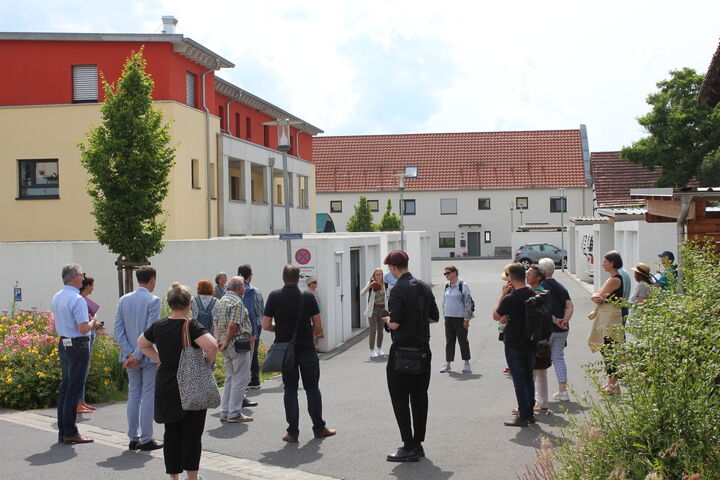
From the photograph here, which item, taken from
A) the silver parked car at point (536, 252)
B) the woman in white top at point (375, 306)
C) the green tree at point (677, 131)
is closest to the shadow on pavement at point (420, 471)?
the woman in white top at point (375, 306)

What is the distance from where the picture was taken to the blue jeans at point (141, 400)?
9.15 meters

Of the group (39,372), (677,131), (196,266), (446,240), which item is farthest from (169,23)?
(446,240)

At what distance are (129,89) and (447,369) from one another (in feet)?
27.3

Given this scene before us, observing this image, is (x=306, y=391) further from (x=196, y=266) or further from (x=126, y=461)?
(x=196, y=266)

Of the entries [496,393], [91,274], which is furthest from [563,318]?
[91,274]

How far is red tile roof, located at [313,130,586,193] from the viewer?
7462cm

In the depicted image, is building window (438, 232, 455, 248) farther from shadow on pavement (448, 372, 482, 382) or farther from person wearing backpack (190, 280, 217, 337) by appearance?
person wearing backpack (190, 280, 217, 337)

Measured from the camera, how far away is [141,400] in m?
9.18

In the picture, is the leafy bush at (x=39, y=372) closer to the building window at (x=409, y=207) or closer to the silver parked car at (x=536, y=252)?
the silver parked car at (x=536, y=252)

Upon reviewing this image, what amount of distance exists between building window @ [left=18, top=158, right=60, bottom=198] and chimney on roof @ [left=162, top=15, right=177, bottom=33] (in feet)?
24.0

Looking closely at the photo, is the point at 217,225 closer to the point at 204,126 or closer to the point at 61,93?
the point at 204,126

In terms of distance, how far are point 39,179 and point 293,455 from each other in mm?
21487

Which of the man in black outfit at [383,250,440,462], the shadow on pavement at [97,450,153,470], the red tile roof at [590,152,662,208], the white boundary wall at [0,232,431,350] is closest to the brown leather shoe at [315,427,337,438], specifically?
the man in black outfit at [383,250,440,462]

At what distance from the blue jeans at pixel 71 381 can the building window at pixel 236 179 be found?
79.7ft
